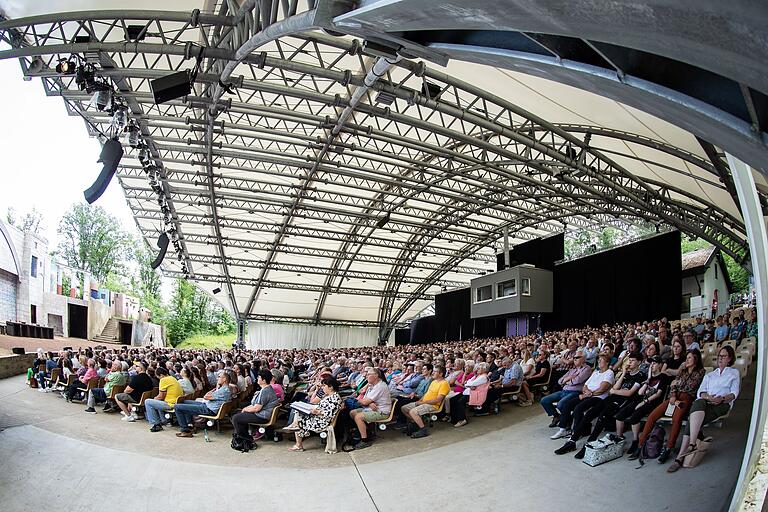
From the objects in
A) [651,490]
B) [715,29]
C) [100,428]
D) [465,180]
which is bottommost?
[100,428]

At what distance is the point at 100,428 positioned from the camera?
783 cm

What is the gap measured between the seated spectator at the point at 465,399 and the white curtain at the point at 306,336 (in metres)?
27.2

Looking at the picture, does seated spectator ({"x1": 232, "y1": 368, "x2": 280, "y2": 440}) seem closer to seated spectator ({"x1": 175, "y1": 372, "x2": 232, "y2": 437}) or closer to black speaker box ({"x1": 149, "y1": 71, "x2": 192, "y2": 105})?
seated spectator ({"x1": 175, "y1": 372, "x2": 232, "y2": 437})

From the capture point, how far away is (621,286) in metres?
21.1

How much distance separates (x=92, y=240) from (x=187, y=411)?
32.7 metres

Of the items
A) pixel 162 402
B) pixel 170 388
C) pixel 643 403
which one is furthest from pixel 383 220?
pixel 643 403

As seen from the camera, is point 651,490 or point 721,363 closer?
point 651,490

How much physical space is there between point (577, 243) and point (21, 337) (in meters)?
34.6

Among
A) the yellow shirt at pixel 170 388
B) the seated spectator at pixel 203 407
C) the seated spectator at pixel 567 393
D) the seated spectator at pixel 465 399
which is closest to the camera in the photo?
the seated spectator at pixel 567 393

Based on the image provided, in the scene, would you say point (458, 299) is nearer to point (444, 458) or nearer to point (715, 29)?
point (444, 458)

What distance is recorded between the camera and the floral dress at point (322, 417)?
6613mm

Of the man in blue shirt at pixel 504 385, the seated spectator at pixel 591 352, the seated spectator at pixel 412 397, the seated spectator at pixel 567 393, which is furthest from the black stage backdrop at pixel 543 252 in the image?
the seated spectator at pixel 567 393

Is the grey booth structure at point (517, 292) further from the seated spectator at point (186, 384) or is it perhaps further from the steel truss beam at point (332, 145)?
the seated spectator at point (186, 384)

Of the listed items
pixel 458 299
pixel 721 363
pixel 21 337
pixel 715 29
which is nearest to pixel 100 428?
pixel 721 363
